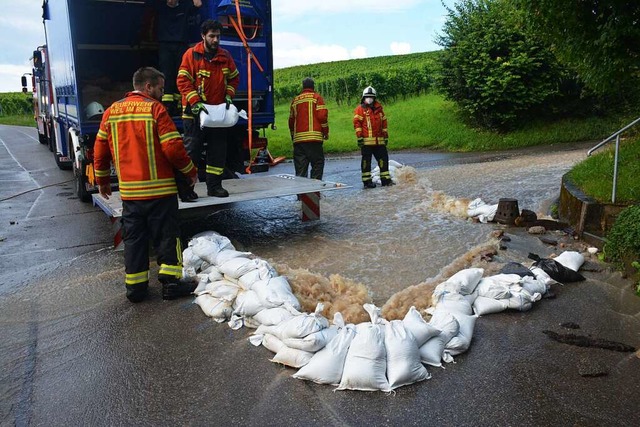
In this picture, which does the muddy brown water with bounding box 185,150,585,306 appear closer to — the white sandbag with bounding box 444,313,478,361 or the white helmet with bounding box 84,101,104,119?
the white sandbag with bounding box 444,313,478,361

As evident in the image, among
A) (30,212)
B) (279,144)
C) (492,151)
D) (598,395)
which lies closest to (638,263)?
(598,395)

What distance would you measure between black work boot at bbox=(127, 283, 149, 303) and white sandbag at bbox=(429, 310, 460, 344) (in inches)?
95.4

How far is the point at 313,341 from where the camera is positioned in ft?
11.1

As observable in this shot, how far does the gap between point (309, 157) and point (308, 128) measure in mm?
476

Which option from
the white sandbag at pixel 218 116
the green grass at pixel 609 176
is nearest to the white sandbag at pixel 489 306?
the green grass at pixel 609 176

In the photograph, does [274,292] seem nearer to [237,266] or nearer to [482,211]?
[237,266]

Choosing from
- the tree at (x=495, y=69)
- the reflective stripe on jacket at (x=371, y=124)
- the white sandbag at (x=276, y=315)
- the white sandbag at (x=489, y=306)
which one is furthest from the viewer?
the tree at (x=495, y=69)

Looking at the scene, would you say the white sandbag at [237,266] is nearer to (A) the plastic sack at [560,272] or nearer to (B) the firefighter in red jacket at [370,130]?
(A) the plastic sack at [560,272]

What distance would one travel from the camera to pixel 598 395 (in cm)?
309

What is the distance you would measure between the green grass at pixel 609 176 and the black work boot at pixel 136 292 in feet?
15.9

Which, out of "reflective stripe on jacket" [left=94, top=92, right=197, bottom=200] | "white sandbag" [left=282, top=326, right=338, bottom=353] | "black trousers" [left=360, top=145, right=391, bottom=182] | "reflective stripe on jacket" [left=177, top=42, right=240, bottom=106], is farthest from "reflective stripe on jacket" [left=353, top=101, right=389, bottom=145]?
"white sandbag" [left=282, top=326, right=338, bottom=353]

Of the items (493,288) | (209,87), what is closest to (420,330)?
(493,288)

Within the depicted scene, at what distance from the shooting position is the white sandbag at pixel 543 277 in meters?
4.67

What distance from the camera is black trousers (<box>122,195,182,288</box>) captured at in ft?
15.5
